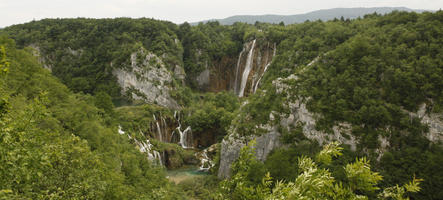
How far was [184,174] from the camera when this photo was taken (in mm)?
32375

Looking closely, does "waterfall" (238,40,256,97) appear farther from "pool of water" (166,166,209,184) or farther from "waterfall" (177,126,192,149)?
"pool of water" (166,166,209,184)

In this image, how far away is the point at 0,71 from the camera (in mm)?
4250

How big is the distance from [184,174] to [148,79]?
2901cm

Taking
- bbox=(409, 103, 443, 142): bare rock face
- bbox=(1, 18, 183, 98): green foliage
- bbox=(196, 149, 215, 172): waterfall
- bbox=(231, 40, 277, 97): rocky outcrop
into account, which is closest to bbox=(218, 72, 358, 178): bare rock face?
bbox=(196, 149, 215, 172): waterfall

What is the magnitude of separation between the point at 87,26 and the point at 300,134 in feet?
206

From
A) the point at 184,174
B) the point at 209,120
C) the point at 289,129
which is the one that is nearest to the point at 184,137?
the point at 209,120

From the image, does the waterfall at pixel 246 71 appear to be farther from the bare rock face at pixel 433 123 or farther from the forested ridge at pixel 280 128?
the bare rock face at pixel 433 123

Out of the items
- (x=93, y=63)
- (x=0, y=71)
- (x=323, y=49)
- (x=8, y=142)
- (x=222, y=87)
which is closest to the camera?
(x=0, y=71)

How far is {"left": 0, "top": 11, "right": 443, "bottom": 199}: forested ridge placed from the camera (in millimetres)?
5156

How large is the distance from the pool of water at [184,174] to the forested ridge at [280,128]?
1155 millimetres

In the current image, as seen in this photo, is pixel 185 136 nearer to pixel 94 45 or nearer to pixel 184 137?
pixel 184 137

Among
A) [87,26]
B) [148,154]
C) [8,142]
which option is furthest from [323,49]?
[87,26]

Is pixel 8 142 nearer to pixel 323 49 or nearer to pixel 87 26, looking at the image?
pixel 323 49

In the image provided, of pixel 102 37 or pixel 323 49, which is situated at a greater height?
pixel 102 37
